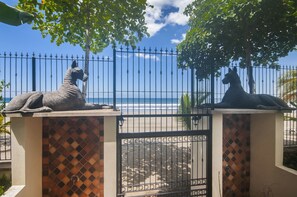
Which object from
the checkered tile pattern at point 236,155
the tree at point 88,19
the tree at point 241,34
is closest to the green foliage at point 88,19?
the tree at point 88,19

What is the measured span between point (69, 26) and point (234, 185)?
7.32 m

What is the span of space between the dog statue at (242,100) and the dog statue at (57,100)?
11.6 feet

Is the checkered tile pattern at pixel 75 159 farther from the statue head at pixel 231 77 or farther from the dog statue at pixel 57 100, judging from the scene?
the statue head at pixel 231 77

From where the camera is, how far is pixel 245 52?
6395 mm

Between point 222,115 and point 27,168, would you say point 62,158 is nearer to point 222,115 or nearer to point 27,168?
point 27,168

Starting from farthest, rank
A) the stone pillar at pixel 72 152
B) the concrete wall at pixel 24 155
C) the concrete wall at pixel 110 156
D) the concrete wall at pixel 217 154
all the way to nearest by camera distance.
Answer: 1. the concrete wall at pixel 217 154
2. the concrete wall at pixel 110 156
3. the stone pillar at pixel 72 152
4. the concrete wall at pixel 24 155

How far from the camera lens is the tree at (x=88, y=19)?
16.6 ft

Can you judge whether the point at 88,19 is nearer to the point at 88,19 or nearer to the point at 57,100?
the point at 88,19

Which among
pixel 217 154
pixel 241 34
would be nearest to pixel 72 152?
pixel 217 154

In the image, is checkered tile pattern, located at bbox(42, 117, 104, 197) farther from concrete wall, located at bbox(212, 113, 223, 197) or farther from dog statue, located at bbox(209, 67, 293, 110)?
dog statue, located at bbox(209, 67, 293, 110)

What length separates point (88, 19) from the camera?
18.3ft

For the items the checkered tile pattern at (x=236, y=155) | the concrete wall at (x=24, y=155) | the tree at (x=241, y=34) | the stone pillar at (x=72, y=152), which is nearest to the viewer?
the concrete wall at (x=24, y=155)

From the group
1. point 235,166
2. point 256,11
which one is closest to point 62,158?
point 235,166

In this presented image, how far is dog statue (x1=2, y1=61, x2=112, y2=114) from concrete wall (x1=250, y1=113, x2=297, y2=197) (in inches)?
177
